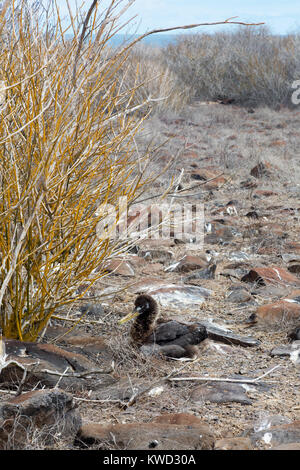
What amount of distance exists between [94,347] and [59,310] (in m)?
0.42

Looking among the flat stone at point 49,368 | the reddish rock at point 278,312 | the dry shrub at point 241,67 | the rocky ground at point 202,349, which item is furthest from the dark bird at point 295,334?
the dry shrub at point 241,67

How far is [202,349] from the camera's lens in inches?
127

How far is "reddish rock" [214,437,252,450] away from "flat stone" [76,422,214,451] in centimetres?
3

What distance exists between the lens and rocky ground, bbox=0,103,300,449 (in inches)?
92.0

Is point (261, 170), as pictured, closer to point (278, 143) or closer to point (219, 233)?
point (278, 143)

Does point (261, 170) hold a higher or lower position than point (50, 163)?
lower

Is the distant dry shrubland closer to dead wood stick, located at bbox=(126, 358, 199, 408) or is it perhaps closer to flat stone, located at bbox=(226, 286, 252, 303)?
dead wood stick, located at bbox=(126, 358, 199, 408)

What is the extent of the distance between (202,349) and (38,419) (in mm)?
1273

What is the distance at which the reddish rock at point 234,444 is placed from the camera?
210 cm

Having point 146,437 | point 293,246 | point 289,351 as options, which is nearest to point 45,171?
point 146,437

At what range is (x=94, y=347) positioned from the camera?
313cm

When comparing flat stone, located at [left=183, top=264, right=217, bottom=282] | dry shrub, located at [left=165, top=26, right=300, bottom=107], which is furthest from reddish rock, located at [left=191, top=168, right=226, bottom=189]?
dry shrub, located at [left=165, top=26, right=300, bottom=107]

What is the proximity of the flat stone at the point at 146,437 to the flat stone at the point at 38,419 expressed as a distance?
0.21 feet
